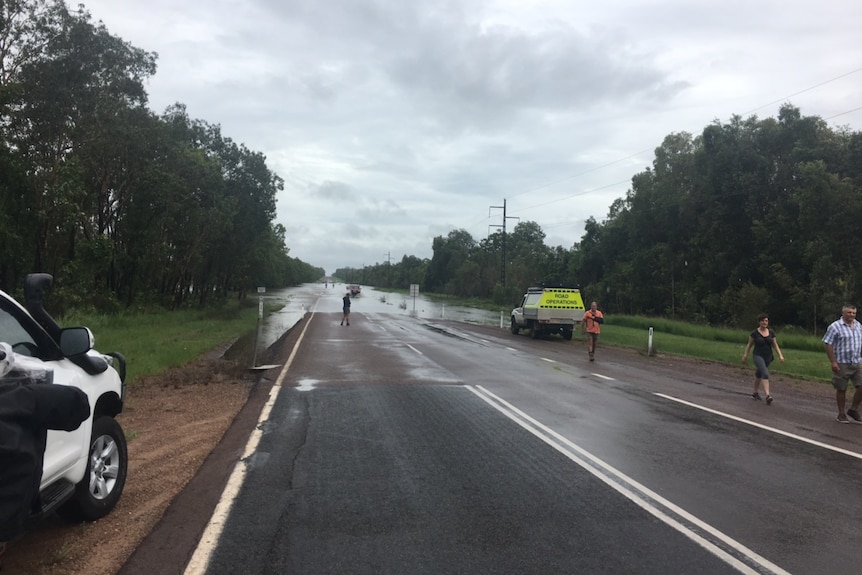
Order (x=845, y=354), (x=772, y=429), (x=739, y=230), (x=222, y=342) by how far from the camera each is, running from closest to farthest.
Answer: (x=772, y=429), (x=845, y=354), (x=222, y=342), (x=739, y=230)

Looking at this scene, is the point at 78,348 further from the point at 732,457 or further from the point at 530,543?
the point at 732,457

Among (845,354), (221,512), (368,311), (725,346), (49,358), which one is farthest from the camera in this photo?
(368,311)

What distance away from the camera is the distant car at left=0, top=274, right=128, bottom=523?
393 cm

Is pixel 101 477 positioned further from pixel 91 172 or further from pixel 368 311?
pixel 368 311

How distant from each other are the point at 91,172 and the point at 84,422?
29.9 m

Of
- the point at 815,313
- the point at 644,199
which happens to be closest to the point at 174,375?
the point at 815,313

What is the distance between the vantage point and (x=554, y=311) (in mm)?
27281

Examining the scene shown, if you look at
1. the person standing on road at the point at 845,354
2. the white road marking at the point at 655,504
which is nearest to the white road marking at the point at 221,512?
the white road marking at the point at 655,504

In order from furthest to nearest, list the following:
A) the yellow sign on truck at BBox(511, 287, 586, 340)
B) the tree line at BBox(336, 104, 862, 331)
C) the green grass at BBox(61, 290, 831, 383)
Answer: the tree line at BBox(336, 104, 862, 331)
the yellow sign on truck at BBox(511, 287, 586, 340)
the green grass at BBox(61, 290, 831, 383)

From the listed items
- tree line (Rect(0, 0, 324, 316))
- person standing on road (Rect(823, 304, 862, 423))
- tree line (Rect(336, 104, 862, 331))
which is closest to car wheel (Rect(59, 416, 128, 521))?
person standing on road (Rect(823, 304, 862, 423))

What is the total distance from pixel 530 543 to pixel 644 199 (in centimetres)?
5854

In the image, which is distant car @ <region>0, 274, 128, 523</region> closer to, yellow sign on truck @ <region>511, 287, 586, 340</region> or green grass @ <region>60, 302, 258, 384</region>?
green grass @ <region>60, 302, 258, 384</region>

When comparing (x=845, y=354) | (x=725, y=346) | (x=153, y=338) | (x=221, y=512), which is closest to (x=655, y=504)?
(x=221, y=512)

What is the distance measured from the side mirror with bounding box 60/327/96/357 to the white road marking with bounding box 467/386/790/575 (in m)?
4.59
